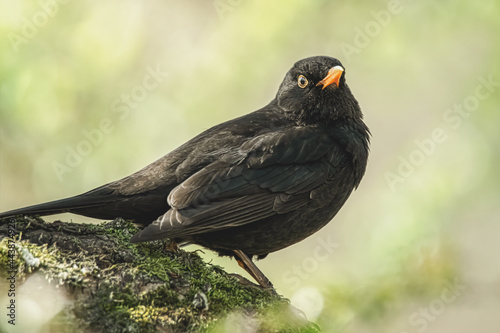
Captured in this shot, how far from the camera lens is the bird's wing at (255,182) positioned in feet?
13.6

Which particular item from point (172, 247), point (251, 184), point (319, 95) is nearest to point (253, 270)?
point (251, 184)

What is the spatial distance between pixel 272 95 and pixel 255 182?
11.8ft

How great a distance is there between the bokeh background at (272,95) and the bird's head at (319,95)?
4.21 feet

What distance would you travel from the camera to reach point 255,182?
14.7 ft

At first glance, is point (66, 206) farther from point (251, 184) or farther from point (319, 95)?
point (319, 95)

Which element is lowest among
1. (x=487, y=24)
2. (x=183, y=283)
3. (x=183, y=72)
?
(x=183, y=283)

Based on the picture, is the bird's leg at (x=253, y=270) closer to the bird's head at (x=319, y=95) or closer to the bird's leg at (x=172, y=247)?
the bird's leg at (x=172, y=247)

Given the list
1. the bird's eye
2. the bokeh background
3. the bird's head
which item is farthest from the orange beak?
the bokeh background

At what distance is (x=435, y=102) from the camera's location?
746 centimetres

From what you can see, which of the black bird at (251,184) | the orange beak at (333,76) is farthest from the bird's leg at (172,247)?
the orange beak at (333,76)

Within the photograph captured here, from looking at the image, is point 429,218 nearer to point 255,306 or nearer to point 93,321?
point 255,306

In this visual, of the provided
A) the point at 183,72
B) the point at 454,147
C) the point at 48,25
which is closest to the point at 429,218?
the point at 454,147

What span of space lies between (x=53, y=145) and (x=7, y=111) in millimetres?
801

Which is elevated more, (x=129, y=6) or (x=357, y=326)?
(x=129, y=6)
